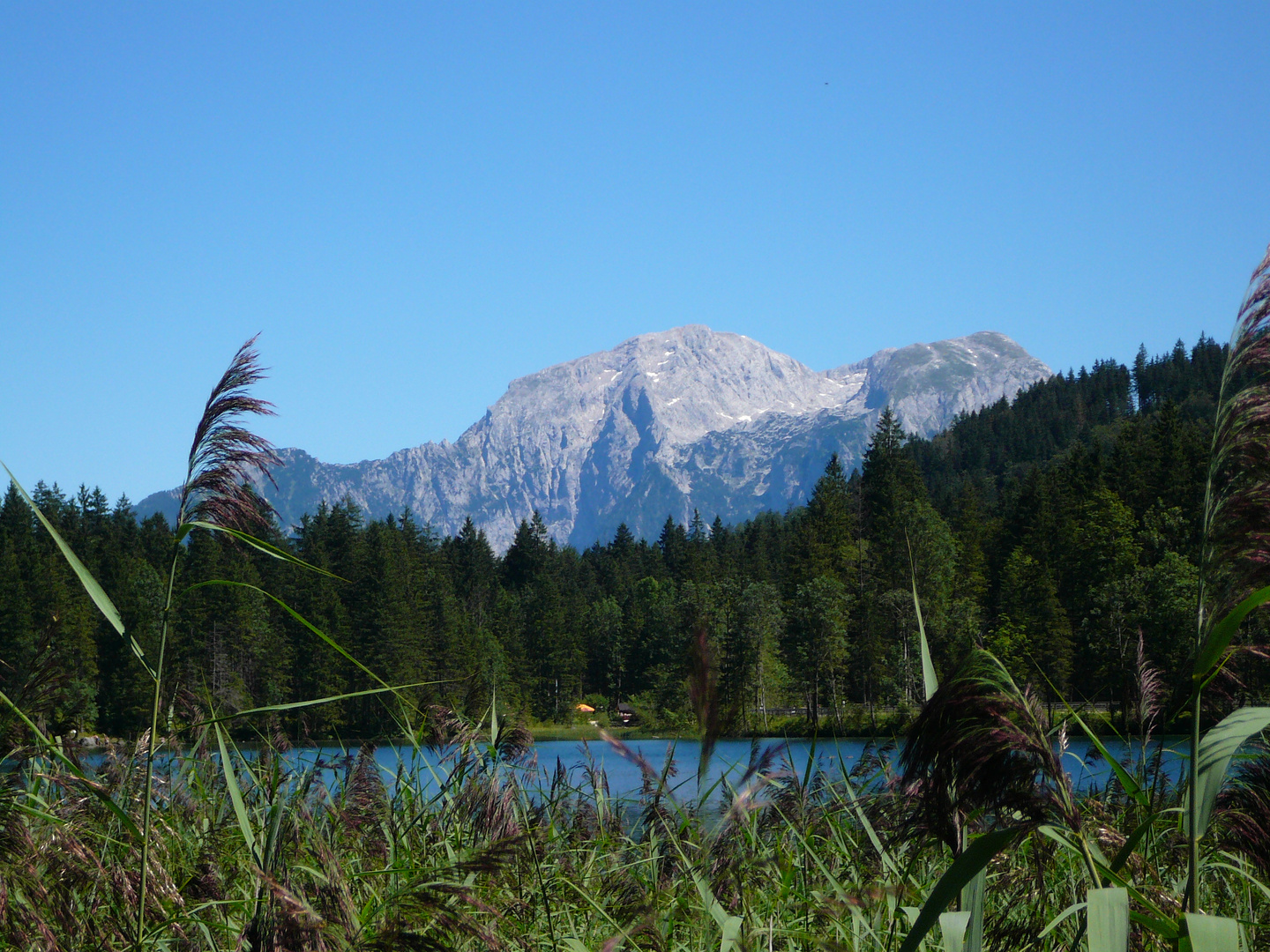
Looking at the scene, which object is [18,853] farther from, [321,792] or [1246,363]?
[1246,363]

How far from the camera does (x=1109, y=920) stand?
128cm

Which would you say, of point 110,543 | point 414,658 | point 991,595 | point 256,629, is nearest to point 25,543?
point 110,543

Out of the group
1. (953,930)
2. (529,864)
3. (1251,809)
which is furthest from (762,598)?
(953,930)

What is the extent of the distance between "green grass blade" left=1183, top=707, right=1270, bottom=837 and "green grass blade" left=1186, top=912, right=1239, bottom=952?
18 cm

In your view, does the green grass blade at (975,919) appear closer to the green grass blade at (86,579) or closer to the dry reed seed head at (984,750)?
the dry reed seed head at (984,750)

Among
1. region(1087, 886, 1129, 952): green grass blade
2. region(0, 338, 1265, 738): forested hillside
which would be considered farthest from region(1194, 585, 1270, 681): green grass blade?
region(0, 338, 1265, 738): forested hillside

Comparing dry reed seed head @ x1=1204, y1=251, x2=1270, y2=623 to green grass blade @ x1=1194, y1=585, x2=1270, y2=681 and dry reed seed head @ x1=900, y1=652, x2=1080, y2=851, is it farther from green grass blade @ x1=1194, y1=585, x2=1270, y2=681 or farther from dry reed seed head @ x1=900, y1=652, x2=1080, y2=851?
dry reed seed head @ x1=900, y1=652, x2=1080, y2=851

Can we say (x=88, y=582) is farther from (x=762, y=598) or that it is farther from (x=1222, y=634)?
(x=762, y=598)

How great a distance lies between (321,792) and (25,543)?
6370 cm

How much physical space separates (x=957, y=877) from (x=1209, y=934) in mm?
283

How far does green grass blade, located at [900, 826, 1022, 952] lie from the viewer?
1.30m

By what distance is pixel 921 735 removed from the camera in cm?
155

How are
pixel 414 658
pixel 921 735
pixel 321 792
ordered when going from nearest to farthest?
pixel 921 735, pixel 321 792, pixel 414 658

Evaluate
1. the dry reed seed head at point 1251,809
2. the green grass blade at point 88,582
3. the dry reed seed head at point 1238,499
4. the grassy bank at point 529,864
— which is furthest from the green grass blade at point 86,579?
the dry reed seed head at point 1251,809
